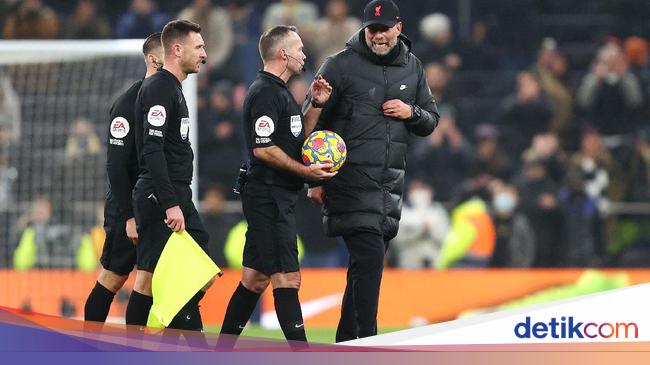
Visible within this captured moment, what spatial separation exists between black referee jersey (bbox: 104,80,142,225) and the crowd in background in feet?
15.1

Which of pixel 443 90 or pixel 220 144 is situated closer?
pixel 220 144

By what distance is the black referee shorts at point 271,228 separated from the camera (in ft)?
26.2

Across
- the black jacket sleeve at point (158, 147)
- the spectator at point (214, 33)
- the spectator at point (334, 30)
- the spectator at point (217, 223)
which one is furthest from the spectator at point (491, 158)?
the black jacket sleeve at point (158, 147)

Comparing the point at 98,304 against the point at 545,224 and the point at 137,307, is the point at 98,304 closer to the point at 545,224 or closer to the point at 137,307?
the point at 137,307

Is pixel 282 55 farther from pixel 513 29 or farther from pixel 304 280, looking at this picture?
pixel 513 29

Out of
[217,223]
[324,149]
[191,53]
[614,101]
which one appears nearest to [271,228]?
[324,149]

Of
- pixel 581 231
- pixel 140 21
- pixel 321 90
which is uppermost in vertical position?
pixel 140 21

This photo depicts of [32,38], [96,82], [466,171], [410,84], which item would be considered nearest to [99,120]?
[96,82]

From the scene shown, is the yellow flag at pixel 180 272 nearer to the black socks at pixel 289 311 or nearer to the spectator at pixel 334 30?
the black socks at pixel 289 311

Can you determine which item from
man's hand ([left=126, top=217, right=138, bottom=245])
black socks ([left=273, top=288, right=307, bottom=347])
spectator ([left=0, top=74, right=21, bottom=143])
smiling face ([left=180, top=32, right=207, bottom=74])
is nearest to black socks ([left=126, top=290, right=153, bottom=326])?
man's hand ([left=126, top=217, right=138, bottom=245])

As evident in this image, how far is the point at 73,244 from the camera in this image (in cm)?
1286

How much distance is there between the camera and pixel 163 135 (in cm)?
779

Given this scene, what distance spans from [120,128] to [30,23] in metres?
8.00

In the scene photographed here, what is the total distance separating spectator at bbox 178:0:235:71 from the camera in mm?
15773
